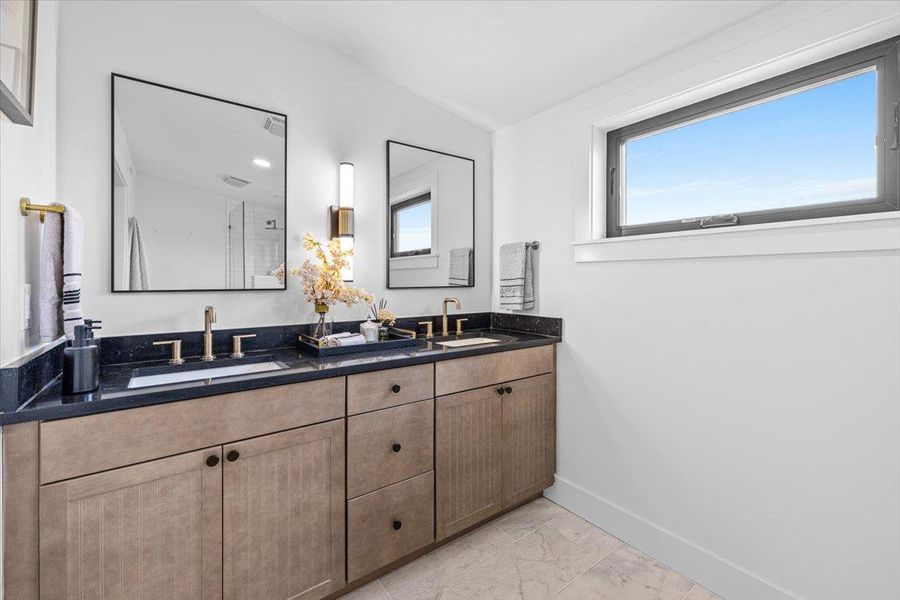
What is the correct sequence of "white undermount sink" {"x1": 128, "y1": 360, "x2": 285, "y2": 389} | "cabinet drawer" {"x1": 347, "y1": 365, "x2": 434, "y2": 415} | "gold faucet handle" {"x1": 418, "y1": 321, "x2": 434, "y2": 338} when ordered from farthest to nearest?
"gold faucet handle" {"x1": 418, "y1": 321, "x2": 434, "y2": 338} < "cabinet drawer" {"x1": 347, "y1": 365, "x2": 434, "y2": 415} < "white undermount sink" {"x1": 128, "y1": 360, "x2": 285, "y2": 389}

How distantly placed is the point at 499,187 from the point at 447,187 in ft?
1.26

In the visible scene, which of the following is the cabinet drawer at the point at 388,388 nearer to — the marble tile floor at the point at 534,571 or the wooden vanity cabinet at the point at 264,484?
the wooden vanity cabinet at the point at 264,484

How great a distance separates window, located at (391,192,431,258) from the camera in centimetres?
239

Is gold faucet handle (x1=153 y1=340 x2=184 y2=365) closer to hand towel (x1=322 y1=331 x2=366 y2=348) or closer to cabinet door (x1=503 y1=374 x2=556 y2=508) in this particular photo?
hand towel (x1=322 y1=331 x2=366 y2=348)

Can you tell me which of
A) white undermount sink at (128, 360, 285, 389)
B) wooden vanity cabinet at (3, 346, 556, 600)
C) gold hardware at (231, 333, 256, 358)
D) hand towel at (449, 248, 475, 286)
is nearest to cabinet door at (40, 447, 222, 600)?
wooden vanity cabinet at (3, 346, 556, 600)

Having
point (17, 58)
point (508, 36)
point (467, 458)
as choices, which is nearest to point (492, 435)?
point (467, 458)

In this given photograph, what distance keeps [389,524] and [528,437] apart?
87 cm

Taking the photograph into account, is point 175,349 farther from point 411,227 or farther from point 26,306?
point 411,227

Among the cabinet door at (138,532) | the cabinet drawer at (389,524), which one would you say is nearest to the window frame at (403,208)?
the cabinet drawer at (389,524)

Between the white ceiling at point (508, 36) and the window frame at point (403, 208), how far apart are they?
1.99 ft

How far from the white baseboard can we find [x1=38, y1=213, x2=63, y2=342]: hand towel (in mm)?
2322

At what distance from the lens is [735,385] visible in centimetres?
173

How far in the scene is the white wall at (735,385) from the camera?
1.43 m

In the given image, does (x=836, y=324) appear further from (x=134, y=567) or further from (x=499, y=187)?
(x=134, y=567)
